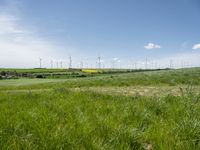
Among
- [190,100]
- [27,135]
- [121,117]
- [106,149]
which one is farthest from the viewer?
[190,100]

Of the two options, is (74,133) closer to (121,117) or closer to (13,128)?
(13,128)

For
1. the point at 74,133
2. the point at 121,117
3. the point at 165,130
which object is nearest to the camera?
the point at 74,133

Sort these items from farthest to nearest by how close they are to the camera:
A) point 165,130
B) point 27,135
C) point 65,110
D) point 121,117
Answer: point 65,110, point 121,117, point 165,130, point 27,135

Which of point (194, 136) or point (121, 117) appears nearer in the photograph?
point (194, 136)

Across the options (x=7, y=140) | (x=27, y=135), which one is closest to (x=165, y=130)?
(x=27, y=135)

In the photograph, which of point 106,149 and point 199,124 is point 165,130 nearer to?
Answer: point 199,124

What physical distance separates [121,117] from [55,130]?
199cm

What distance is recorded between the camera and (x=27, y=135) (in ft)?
15.7

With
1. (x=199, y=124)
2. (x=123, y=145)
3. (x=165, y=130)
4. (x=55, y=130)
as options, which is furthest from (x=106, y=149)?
(x=199, y=124)

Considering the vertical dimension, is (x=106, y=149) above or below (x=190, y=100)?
below

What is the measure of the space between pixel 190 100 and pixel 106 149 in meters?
3.55

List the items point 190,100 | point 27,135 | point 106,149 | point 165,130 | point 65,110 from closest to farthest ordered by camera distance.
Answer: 1. point 106,149
2. point 27,135
3. point 165,130
4. point 190,100
5. point 65,110

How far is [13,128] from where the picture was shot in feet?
17.8

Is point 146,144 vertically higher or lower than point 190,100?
lower
